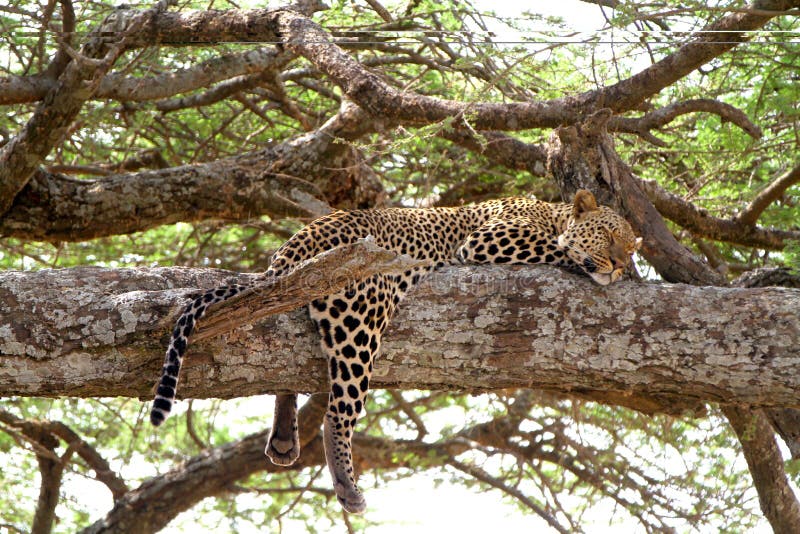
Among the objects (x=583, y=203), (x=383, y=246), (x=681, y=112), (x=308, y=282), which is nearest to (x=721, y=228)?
(x=681, y=112)

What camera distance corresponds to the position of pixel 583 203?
6.76 meters

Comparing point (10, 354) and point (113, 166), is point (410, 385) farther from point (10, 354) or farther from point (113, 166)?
point (113, 166)

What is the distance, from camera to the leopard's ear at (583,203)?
21.8 ft

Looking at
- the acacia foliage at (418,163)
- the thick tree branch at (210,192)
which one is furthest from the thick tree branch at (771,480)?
the thick tree branch at (210,192)

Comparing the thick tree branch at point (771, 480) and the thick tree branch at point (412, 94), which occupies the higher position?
the thick tree branch at point (412, 94)

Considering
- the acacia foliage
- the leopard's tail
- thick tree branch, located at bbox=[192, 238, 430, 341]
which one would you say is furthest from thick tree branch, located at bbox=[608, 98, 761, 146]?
the leopard's tail

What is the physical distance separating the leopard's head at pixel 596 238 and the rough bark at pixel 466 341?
1.84ft

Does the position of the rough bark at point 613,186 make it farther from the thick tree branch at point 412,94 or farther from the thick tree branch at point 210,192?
the thick tree branch at point 210,192

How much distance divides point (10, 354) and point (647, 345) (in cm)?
346

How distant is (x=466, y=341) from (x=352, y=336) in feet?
2.13

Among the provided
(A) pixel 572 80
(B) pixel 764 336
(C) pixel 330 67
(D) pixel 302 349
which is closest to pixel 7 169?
(C) pixel 330 67

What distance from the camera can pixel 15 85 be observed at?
7.51 metres

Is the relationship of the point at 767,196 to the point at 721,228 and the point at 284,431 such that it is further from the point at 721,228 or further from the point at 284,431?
the point at 284,431

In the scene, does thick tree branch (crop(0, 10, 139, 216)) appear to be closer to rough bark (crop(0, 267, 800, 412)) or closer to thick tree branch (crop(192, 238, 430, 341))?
rough bark (crop(0, 267, 800, 412))
